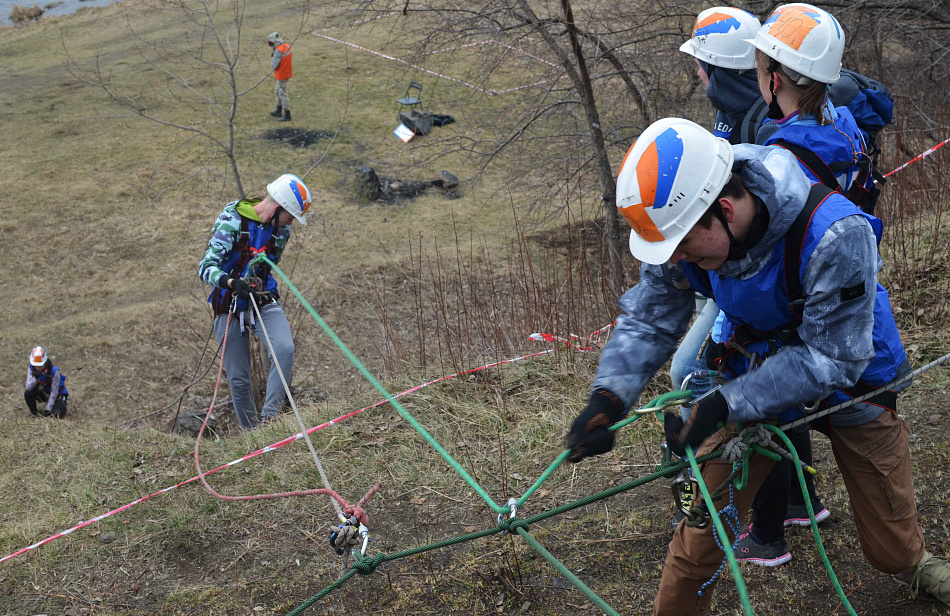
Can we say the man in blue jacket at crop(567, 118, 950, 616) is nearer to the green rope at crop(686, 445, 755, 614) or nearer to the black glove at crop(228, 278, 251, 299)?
the green rope at crop(686, 445, 755, 614)

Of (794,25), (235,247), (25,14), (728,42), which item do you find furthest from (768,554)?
(25,14)

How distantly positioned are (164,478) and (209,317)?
18.2 feet

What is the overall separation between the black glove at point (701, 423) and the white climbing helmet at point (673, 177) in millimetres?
461

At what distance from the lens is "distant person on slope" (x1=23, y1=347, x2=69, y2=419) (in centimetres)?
763

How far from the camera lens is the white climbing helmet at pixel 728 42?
327cm

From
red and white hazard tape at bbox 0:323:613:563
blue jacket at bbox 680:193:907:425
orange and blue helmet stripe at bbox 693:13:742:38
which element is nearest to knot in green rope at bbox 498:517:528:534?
blue jacket at bbox 680:193:907:425

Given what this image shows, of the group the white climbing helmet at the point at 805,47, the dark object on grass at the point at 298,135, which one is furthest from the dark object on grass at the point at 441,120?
the white climbing helmet at the point at 805,47

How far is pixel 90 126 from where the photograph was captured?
16203 millimetres

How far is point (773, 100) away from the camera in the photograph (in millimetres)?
2807

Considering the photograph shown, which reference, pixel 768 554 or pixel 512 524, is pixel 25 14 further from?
pixel 768 554

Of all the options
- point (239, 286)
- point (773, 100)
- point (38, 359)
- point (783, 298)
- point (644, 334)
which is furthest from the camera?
point (38, 359)

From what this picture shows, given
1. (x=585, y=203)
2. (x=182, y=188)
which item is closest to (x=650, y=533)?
(x=585, y=203)

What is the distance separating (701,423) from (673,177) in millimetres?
723

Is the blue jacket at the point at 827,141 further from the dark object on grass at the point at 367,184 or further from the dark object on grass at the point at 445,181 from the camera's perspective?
the dark object on grass at the point at 445,181
